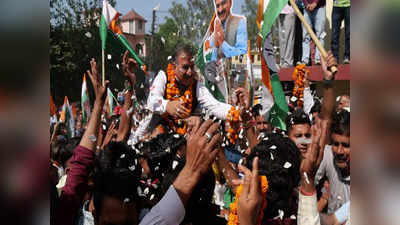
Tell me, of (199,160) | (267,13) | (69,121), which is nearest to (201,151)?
(199,160)

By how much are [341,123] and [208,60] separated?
0.90m

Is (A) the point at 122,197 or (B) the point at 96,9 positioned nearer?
(A) the point at 122,197

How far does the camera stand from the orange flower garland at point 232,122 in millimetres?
2543

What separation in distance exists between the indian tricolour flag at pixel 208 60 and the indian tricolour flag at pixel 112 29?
43 cm

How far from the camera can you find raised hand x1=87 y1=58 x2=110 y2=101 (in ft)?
8.56

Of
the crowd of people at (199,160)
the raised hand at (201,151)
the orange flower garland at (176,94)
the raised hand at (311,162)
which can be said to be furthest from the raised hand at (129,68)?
the raised hand at (311,162)

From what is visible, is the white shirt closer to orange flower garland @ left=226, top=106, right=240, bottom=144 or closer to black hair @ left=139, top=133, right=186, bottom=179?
orange flower garland @ left=226, top=106, right=240, bottom=144

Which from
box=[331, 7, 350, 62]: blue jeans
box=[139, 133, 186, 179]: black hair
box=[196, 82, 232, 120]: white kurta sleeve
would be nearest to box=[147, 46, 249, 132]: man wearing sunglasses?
box=[196, 82, 232, 120]: white kurta sleeve


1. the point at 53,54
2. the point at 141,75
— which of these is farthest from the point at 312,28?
the point at 53,54
